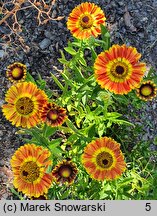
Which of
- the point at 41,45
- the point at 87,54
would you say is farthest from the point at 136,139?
the point at 41,45

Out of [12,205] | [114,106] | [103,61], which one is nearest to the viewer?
[103,61]

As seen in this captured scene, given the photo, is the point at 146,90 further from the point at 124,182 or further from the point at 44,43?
the point at 44,43

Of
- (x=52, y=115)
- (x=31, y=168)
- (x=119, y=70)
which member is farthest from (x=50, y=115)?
(x=119, y=70)

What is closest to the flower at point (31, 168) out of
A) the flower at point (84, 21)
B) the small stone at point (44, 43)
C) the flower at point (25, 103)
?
the flower at point (25, 103)

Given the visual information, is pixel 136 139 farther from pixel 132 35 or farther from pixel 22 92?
pixel 22 92

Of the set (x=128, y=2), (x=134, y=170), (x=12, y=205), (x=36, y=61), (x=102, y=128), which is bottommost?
(x=12, y=205)

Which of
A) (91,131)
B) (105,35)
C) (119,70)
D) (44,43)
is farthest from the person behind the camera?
(44,43)
